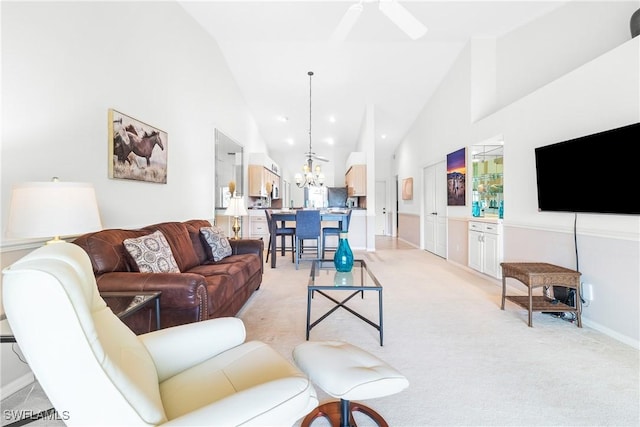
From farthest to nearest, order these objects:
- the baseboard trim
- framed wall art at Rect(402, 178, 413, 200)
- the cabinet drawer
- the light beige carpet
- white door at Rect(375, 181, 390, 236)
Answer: white door at Rect(375, 181, 390, 236), framed wall art at Rect(402, 178, 413, 200), the cabinet drawer, the baseboard trim, the light beige carpet

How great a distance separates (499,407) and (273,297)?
2.39m

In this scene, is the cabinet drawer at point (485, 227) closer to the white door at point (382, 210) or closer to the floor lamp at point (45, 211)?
the floor lamp at point (45, 211)

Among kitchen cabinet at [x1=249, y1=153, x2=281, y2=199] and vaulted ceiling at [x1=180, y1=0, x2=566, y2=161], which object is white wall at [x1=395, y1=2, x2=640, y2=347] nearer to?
vaulted ceiling at [x1=180, y1=0, x2=566, y2=161]

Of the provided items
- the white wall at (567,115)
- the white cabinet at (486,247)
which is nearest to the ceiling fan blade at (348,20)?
the white wall at (567,115)

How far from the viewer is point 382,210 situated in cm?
1069

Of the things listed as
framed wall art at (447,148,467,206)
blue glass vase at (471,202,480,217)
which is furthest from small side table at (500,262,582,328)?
framed wall art at (447,148,467,206)

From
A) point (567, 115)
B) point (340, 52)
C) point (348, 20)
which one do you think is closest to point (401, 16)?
point (348, 20)

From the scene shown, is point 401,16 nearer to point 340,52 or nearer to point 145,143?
point 340,52

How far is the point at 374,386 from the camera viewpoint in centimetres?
112

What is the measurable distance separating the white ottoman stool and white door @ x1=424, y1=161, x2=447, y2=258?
4.88 metres

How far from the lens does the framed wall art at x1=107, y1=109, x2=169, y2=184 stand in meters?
2.58

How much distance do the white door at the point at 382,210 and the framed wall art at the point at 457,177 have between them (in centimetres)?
507

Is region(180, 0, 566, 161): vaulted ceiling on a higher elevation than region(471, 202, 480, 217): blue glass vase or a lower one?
higher

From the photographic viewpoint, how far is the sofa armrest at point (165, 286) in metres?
1.91
